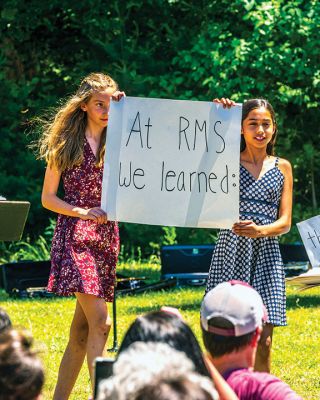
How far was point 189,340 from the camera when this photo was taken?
306 cm

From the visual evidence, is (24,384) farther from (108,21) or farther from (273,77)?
(108,21)

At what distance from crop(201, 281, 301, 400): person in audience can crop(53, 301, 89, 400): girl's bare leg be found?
233 centimetres

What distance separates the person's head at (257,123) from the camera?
5520 millimetres

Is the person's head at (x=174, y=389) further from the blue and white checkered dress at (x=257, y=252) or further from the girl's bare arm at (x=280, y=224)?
the blue and white checkered dress at (x=257, y=252)

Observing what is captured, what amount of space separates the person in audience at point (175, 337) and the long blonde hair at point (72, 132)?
256 cm

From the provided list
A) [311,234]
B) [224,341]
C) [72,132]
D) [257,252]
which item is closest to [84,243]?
[72,132]

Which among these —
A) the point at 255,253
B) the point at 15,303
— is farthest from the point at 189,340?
the point at 15,303

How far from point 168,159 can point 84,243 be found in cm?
Answer: 62

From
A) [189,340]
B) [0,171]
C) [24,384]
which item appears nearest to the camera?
[24,384]

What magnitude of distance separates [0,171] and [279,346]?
28.3 feet

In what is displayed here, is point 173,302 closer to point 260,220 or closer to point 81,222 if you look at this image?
point 81,222

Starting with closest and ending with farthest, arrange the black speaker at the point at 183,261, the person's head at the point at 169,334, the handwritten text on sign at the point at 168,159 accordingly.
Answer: the person's head at the point at 169,334, the handwritten text on sign at the point at 168,159, the black speaker at the point at 183,261

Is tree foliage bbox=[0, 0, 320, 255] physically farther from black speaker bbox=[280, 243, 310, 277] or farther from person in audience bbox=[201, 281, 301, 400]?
person in audience bbox=[201, 281, 301, 400]

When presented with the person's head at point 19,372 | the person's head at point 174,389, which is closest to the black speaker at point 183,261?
the person's head at point 19,372
